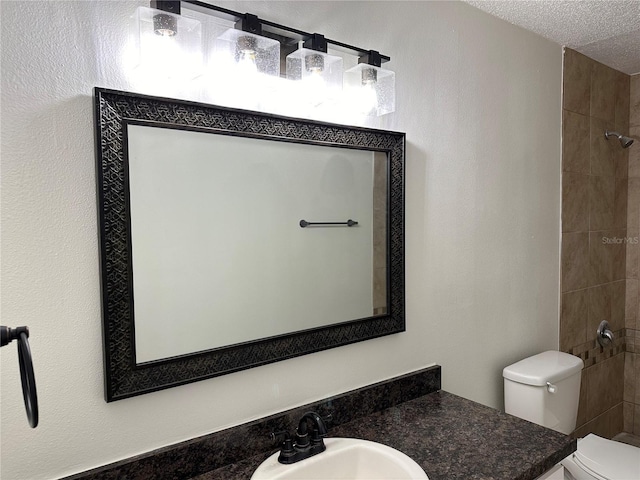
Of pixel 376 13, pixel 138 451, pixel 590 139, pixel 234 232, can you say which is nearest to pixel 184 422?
pixel 138 451

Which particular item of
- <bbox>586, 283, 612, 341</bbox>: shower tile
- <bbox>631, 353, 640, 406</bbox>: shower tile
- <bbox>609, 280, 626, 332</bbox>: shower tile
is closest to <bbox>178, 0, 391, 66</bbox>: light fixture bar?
<bbox>586, 283, 612, 341</bbox>: shower tile

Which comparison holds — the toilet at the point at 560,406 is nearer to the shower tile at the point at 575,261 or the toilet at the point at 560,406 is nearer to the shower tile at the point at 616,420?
the shower tile at the point at 575,261

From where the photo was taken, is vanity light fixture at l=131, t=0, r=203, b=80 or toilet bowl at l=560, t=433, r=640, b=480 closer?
vanity light fixture at l=131, t=0, r=203, b=80

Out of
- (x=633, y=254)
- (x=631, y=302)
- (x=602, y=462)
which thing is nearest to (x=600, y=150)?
(x=633, y=254)

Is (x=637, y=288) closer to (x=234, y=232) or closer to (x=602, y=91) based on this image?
(x=602, y=91)

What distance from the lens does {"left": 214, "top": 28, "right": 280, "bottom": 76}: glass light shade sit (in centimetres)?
124

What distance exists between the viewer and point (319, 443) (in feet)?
4.35

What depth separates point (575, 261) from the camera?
251 centimetres

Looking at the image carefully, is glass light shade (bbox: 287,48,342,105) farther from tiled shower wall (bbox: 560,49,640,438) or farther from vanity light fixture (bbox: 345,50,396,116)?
tiled shower wall (bbox: 560,49,640,438)

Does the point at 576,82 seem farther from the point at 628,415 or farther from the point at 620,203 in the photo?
the point at 628,415

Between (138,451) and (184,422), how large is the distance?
4.9 inches

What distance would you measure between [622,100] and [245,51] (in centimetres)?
251

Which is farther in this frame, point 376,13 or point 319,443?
point 376,13

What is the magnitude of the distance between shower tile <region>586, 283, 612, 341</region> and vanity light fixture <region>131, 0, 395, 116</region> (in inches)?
72.7
